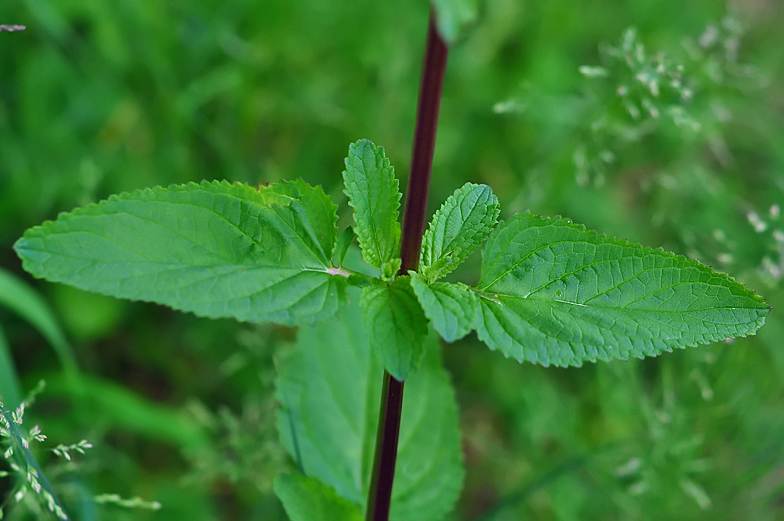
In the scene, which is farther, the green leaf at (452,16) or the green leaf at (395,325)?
the green leaf at (395,325)

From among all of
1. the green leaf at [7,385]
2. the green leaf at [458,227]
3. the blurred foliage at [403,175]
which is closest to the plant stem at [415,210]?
the green leaf at [458,227]

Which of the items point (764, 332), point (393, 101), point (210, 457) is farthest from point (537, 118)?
point (210, 457)

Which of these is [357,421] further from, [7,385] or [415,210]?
[7,385]

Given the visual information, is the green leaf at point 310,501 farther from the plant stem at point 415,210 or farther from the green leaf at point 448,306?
the green leaf at point 448,306

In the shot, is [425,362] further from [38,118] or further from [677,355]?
[38,118]

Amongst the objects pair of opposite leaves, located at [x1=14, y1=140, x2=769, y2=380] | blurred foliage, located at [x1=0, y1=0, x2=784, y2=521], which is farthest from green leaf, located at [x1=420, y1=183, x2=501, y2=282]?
blurred foliage, located at [x1=0, y1=0, x2=784, y2=521]

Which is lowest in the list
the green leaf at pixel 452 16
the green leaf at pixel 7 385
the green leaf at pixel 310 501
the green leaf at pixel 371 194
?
the green leaf at pixel 310 501

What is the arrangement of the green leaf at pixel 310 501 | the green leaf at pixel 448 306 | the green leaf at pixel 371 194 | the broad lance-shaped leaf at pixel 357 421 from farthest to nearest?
the broad lance-shaped leaf at pixel 357 421
the green leaf at pixel 310 501
the green leaf at pixel 371 194
the green leaf at pixel 448 306
